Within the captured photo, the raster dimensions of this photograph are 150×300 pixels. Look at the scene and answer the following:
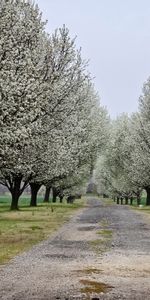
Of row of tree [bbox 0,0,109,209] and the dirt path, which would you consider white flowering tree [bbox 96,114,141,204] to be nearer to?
row of tree [bbox 0,0,109,209]

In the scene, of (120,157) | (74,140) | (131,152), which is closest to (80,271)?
(74,140)

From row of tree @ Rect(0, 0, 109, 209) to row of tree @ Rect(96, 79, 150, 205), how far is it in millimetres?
12771

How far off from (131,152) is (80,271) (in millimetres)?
65206

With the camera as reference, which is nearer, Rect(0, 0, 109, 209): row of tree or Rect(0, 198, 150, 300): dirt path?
Rect(0, 198, 150, 300): dirt path

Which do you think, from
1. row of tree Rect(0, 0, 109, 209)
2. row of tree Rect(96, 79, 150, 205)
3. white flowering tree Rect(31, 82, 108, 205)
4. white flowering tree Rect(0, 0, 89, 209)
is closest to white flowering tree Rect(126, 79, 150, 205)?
row of tree Rect(96, 79, 150, 205)

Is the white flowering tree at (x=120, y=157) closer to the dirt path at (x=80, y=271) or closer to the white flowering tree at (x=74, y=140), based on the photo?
the white flowering tree at (x=74, y=140)

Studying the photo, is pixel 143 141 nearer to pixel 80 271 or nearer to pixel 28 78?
pixel 28 78

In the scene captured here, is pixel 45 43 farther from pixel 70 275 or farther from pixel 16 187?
pixel 70 275

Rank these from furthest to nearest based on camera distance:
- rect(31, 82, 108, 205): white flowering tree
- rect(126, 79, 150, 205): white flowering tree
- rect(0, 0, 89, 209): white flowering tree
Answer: rect(126, 79, 150, 205): white flowering tree < rect(31, 82, 108, 205): white flowering tree < rect(0, 0, 89, 209): white flowering tree

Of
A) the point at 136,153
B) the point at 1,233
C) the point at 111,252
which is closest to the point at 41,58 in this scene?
the point at 1,233

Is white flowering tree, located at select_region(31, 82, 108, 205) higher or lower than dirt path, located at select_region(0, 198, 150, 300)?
higher

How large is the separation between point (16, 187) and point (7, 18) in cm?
3109

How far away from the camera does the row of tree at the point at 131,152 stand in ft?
224

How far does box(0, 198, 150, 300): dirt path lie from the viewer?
1271 centimetres
